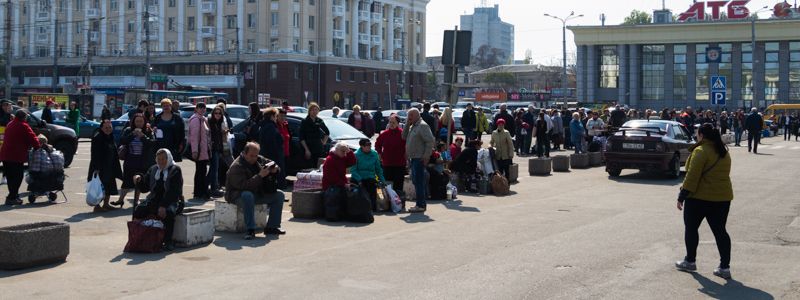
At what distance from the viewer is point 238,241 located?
11555 millimetres

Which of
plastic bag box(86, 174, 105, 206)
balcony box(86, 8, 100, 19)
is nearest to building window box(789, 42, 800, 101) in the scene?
balcony box(86, 8, 100, 19)

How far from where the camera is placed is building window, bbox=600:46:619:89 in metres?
A: 81.9

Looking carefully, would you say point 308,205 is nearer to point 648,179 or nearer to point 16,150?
point 16,150

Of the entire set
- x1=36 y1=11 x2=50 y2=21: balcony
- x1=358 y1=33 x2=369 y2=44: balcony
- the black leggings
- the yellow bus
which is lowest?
the black leggings

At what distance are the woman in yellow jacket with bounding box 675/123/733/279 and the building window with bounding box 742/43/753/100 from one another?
72.3 m

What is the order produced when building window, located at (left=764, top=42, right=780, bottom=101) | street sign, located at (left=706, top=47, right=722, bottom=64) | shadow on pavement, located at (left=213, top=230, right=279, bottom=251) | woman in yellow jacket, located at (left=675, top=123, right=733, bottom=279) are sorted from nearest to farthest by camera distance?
1. woman in yellow jacket, located at (left=675, top=123, right=733, bottom=279)
2. shadow on pavement, located at (left=213, top=230, right=279, bottom=251)
3. street sign, located at (left=706, top=47, right=722, bottom=64)
4. building window, located at (left=764, top=42, right=780, bottom=101)

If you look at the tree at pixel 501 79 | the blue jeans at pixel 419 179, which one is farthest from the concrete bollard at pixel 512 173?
the tree at pixel 501 79

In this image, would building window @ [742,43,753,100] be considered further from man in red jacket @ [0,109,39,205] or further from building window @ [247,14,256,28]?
man in red jacket @ [0,109,39,205]

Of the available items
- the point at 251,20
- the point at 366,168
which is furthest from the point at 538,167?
the point at 251,20

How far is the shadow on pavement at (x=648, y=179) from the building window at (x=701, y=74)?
57611 mm

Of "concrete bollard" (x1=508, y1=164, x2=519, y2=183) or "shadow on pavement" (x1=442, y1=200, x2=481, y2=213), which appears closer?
"shadow on pavement" (x1=442, y1=200, x2=481, y2=213)

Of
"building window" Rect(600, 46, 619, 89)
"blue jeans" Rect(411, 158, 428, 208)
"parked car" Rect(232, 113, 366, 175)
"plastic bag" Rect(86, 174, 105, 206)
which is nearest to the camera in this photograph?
"plastic bag" Rect(86, 174, 105, 206)

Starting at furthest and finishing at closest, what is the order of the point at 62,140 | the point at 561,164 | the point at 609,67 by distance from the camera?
the point at 609,67, the point at 561,164, the point at 62,140

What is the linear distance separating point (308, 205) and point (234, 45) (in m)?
77.5
